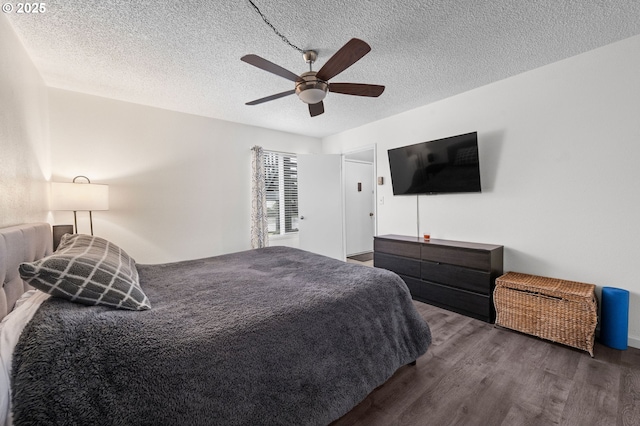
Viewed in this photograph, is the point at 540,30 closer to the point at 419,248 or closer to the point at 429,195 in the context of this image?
the point at 429,195

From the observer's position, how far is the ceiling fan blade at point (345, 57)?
159cm


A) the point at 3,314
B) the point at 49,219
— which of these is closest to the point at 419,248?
the point at 3,314

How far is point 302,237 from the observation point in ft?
15.4

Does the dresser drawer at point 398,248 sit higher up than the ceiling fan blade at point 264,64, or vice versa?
the ceiling fan blade at point 264,64

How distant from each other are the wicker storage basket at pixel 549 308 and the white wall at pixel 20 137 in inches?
153

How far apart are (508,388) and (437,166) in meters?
2.40

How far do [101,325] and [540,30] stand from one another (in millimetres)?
3408

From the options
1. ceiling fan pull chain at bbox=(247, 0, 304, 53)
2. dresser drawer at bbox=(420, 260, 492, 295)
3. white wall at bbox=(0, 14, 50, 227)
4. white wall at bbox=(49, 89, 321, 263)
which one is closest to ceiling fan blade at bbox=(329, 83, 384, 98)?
ceiling fan pull chain at bbox=(247, 0, 304, 53)

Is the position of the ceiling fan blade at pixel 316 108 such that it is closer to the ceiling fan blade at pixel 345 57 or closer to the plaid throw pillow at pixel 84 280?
the ceiling fan blade at pixel 345 57

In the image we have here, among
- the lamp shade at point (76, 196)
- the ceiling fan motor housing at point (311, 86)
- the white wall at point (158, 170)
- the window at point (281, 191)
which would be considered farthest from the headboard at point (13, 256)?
the window at point (281, 191)

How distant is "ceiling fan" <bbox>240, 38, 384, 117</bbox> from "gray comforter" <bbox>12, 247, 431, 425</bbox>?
1462 mm

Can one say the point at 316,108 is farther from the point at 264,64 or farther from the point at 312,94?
the point at 264,64

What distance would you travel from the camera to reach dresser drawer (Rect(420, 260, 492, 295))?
269 centimetres

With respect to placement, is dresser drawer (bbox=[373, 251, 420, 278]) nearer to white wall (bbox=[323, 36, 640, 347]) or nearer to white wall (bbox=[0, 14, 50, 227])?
white wall (bbox=[323, 36, 640, 347])
